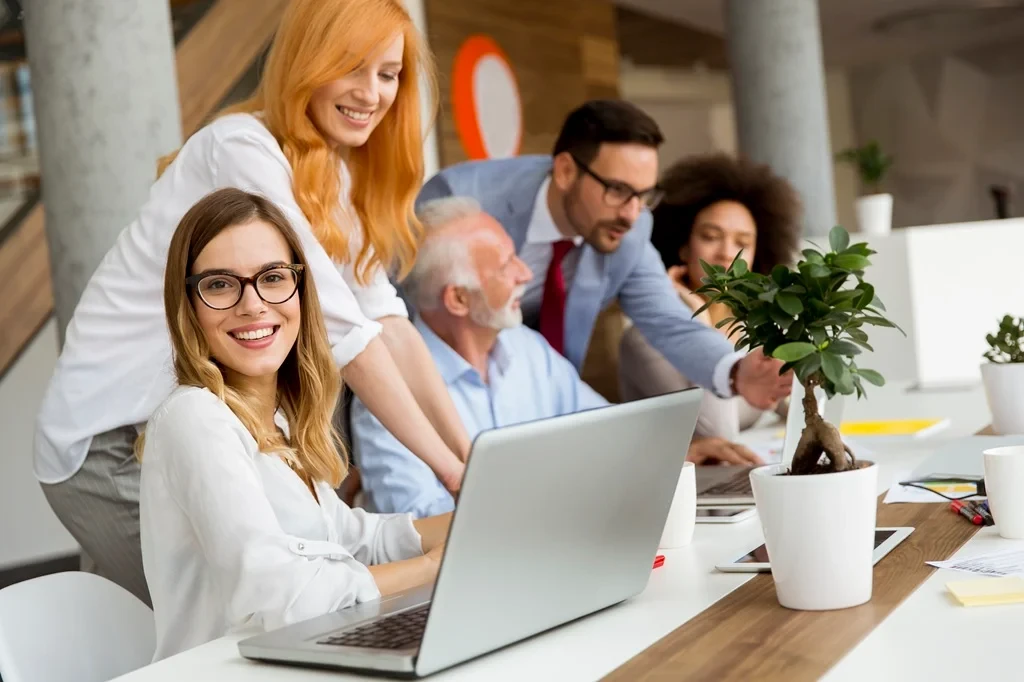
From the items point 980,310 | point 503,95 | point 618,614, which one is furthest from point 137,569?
point 503,95

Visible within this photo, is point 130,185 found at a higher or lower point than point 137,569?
higher

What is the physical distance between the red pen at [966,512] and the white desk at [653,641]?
54 millimetres

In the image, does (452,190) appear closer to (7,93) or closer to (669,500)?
(669,500)

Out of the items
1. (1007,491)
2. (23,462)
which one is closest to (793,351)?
(1007,491)

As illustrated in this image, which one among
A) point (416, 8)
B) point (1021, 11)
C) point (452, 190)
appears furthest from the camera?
point (1021, 11)

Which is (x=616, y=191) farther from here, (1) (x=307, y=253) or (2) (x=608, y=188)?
(1) (x=307, y=253)

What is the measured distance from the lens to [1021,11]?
38.8 ft

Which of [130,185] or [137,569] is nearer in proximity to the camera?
[137,569]

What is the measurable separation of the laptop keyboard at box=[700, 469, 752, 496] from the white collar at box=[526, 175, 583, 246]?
115cm

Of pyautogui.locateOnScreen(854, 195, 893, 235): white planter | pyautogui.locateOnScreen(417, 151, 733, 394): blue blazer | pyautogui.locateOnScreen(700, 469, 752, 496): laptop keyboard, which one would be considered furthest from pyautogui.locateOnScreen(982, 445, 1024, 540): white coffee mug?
pyautogui.locateOnScreen(854, 195, 893, 235): white planter

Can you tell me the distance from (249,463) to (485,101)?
18.2 ft

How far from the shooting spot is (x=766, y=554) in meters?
1.47

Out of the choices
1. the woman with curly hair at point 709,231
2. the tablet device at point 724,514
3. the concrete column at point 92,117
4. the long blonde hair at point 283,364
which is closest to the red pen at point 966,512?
the tablet device at point 724,514

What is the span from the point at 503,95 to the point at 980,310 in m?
3.60
